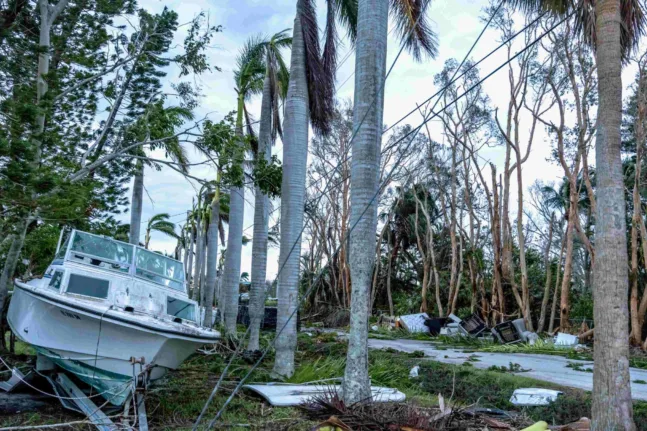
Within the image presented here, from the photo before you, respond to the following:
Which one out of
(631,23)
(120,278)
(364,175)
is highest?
(631,23)

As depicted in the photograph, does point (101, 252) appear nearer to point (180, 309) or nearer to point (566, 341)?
point (180, 309)

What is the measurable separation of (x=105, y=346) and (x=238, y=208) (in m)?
10.7

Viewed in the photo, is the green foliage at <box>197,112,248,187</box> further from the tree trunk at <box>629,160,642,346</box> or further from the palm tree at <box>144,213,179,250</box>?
the palm tree at <box>144,213,179,250</box>

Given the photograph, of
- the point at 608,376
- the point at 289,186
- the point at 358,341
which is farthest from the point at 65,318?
the point at 608,376

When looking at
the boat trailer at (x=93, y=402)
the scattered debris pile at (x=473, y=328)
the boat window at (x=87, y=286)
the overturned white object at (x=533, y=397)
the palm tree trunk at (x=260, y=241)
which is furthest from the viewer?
the scattered debris pile at (x=473, y=328)

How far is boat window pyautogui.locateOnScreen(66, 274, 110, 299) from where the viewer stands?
9387mm

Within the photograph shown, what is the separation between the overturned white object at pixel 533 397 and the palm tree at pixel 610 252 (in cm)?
297

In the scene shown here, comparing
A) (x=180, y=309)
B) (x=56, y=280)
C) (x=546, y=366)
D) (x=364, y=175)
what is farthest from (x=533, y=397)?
(x=56, y=280)

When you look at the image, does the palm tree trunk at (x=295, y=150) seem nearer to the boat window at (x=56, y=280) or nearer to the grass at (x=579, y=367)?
the boat window at (x=56, y=280)

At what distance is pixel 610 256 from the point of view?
245 inches

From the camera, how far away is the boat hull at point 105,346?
26.5ft

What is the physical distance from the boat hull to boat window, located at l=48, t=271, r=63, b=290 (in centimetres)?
47

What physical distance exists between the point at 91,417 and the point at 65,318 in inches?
61.8

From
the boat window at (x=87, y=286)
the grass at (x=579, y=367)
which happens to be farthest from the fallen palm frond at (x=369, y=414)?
the grass at (x=579, y=367)
